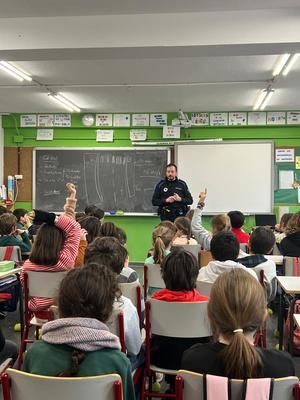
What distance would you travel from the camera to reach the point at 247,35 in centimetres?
375

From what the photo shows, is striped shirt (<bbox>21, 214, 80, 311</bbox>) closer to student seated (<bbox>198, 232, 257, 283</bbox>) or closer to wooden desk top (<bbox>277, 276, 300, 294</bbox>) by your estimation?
student seated (<bbox>198, 232, 257, 283</bbox>)

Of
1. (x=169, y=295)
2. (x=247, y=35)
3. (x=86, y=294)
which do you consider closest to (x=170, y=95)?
(x=247, y=35)

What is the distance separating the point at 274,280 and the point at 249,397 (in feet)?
7.13

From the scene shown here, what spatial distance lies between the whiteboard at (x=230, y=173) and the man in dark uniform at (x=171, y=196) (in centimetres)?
161

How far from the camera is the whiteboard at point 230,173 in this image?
7461mm

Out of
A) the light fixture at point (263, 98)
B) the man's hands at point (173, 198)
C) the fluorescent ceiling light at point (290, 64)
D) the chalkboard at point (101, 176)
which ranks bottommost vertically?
the man's hands at point (173, 198)

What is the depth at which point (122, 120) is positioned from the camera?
25.6ft

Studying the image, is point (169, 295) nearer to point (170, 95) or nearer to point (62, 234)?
point (62, 234)

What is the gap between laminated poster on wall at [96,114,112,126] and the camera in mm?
7867

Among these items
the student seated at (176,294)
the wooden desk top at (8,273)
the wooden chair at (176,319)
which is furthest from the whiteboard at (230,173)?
the wooden chair at (176,319)

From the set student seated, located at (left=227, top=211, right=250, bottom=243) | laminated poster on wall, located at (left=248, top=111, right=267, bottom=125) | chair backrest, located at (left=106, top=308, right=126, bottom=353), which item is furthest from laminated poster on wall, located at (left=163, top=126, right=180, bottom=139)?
chair backrest, located at (left=106, top=308, right=126, bottom=353)

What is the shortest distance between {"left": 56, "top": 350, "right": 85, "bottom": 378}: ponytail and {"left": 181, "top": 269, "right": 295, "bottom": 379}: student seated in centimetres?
33

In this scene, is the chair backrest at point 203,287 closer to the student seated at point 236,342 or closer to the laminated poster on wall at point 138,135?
the student seated at point 236,342

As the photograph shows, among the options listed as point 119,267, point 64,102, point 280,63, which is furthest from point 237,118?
point 119,267
